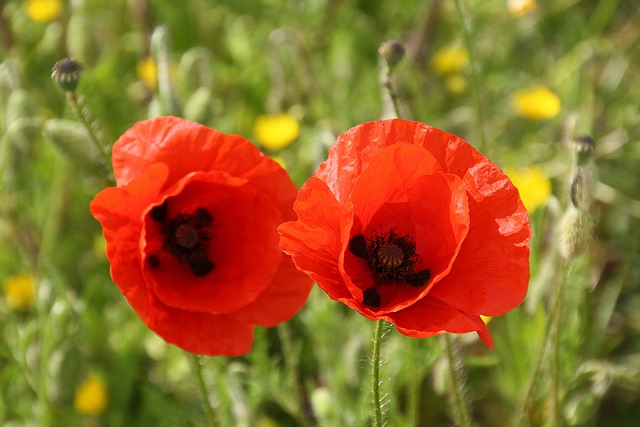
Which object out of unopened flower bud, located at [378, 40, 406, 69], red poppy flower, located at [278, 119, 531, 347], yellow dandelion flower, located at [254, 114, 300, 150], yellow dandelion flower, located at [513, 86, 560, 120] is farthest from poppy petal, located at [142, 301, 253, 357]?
yellow dandelion flower, located at [513, 86, 560, 120]

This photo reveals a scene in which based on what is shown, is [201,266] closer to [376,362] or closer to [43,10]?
[376,362]

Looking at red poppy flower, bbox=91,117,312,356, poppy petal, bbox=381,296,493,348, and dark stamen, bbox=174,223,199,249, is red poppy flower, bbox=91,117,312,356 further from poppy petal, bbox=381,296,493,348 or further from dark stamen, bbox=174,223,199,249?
poppy petal, bbox=381,296,493,348

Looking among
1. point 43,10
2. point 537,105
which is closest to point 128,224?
point 537,105

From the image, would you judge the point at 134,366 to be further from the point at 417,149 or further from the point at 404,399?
the point at 417,149

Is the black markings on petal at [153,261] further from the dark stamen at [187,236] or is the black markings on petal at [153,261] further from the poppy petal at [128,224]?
the poppy petal at [128,224]

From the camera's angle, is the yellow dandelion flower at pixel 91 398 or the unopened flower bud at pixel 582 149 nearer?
the unopened flower bud at pixel 582 149

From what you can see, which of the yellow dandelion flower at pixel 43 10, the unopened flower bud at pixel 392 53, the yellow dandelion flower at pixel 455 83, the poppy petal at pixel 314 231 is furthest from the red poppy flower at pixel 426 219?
the yellow dandelion flower at pixel 43 10
